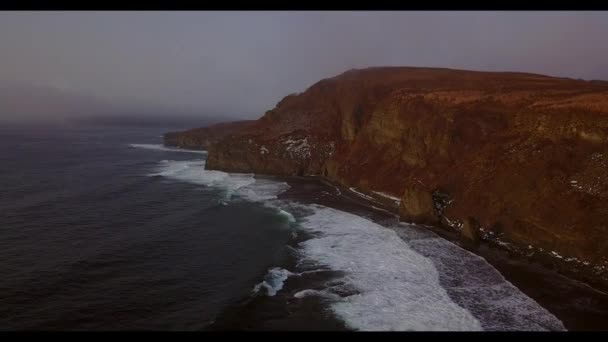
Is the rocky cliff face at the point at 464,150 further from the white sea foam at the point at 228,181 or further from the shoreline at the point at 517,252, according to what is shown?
the white sea foam at the point at 228,181

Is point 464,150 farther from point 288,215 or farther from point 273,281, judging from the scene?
point 273,281

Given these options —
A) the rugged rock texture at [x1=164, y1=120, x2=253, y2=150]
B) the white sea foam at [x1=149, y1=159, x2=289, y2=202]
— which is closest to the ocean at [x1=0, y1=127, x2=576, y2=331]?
the white sea foam at [x1=149, y1=159, x2=289, y2=202]

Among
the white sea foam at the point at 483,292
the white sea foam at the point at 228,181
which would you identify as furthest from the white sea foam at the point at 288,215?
the white sea foam at the point at 483,292

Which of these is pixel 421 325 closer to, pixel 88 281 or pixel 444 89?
pixel 88 281

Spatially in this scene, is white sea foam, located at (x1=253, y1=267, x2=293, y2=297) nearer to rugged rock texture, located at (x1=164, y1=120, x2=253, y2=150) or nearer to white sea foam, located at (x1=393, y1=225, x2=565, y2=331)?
white sea foam, located at (x1=393, y1=225, x2=565, y2=331)

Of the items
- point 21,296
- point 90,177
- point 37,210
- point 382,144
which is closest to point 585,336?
point 21,296

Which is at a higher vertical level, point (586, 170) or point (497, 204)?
point (586, 170)

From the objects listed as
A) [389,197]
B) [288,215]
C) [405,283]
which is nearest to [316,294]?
[405,283]
